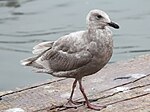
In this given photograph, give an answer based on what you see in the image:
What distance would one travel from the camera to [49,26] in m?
8.80

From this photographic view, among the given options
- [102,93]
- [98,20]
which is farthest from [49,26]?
[98,20]

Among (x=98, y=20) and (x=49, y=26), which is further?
(x=49, y=26)

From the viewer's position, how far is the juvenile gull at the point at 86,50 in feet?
13.6

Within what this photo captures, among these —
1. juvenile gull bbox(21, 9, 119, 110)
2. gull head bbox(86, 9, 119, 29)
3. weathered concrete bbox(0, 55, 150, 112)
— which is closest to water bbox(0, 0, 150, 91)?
weathered concrete bbox(0, 55, 150, 112)

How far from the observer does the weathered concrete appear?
442 cm

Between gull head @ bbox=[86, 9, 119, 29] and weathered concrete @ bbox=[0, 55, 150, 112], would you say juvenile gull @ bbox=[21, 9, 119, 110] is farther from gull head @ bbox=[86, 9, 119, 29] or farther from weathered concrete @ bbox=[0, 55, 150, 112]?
weathered concrete @ bbox=[0, 55, 150, 112]

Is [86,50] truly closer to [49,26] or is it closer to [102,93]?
[102,93]

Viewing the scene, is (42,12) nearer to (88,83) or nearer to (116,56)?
(116,56)

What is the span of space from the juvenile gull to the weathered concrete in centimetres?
17

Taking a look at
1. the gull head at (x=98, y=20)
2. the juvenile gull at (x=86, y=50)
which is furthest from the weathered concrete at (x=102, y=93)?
the gull head at (x=98, y=20)

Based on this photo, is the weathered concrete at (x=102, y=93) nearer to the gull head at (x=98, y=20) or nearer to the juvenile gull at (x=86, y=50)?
the juvenile gull at (x=86, y=50)

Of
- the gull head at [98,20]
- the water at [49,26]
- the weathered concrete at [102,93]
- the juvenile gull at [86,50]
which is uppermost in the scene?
the gull head at [98,20]

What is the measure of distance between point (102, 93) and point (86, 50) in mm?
639

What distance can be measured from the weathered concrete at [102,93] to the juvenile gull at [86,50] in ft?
0.55
